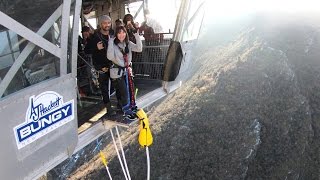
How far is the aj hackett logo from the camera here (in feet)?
18.1

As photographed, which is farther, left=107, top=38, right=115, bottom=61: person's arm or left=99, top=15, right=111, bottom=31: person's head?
left=99, top=15, right=111, bottom=31: person's head

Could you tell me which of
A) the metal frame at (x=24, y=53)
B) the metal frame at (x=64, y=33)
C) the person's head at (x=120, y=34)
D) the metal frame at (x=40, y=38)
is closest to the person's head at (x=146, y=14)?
the person's head at (x=120, y=34)

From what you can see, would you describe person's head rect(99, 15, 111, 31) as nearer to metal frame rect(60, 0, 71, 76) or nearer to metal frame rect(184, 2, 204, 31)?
metal frame rect(60, 0, 71, 76)

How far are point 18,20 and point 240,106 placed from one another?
59.5 metres

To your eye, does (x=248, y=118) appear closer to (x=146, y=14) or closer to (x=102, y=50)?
(x=146, y=14)

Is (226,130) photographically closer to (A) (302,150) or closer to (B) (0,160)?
(A) (302,150)

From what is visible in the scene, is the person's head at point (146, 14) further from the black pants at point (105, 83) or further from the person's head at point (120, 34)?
the person's head at point (120, 34)

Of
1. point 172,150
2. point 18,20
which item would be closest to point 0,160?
point 18,20

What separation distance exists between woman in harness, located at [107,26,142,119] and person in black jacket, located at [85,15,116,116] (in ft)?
0.50

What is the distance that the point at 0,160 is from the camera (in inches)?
207

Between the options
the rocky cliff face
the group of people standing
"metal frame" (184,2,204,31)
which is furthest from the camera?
the rocky cliff face

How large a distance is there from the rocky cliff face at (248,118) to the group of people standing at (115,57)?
48.4 m

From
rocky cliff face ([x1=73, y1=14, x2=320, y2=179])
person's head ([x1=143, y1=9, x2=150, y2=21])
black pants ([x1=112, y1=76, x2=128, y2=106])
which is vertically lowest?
rocky cliff face ([x1=73, y1=14, x2=320, y2=179])

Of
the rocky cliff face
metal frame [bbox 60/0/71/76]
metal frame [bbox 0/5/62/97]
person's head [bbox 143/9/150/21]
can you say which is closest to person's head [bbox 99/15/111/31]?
metal frame [bbox 60/0/71/76]
